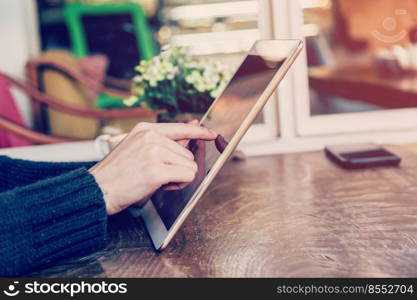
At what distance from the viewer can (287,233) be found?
882 millimetres

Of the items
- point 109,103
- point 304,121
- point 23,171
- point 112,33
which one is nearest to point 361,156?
point 304,121

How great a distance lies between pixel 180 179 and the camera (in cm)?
86

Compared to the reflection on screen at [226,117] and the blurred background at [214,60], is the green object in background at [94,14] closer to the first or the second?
the blurred background at [214,60]

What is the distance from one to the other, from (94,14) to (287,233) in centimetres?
535

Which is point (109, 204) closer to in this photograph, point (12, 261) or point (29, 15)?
point (12, 261)

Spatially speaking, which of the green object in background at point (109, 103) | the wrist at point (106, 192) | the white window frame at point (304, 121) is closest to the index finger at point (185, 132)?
the wrist at point (106, 192)

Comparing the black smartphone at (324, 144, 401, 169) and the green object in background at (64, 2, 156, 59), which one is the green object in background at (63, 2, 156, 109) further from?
the black smartphone at (324, 144, 401, 169)

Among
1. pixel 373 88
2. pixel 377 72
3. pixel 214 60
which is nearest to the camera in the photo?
pixel 214 60

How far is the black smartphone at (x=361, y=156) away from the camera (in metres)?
1.23

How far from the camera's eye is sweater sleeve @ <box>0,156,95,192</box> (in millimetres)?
1090

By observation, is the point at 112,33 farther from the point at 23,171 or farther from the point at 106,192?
the point at 106,192

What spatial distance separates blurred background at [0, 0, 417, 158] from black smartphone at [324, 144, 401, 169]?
197mm

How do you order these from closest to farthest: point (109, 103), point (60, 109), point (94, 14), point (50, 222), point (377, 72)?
point (50, 222), point (60, 109), point (377, 72), point (109, 103), point (94, 14)

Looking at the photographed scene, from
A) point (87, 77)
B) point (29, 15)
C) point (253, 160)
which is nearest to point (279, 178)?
point (253, 160)
